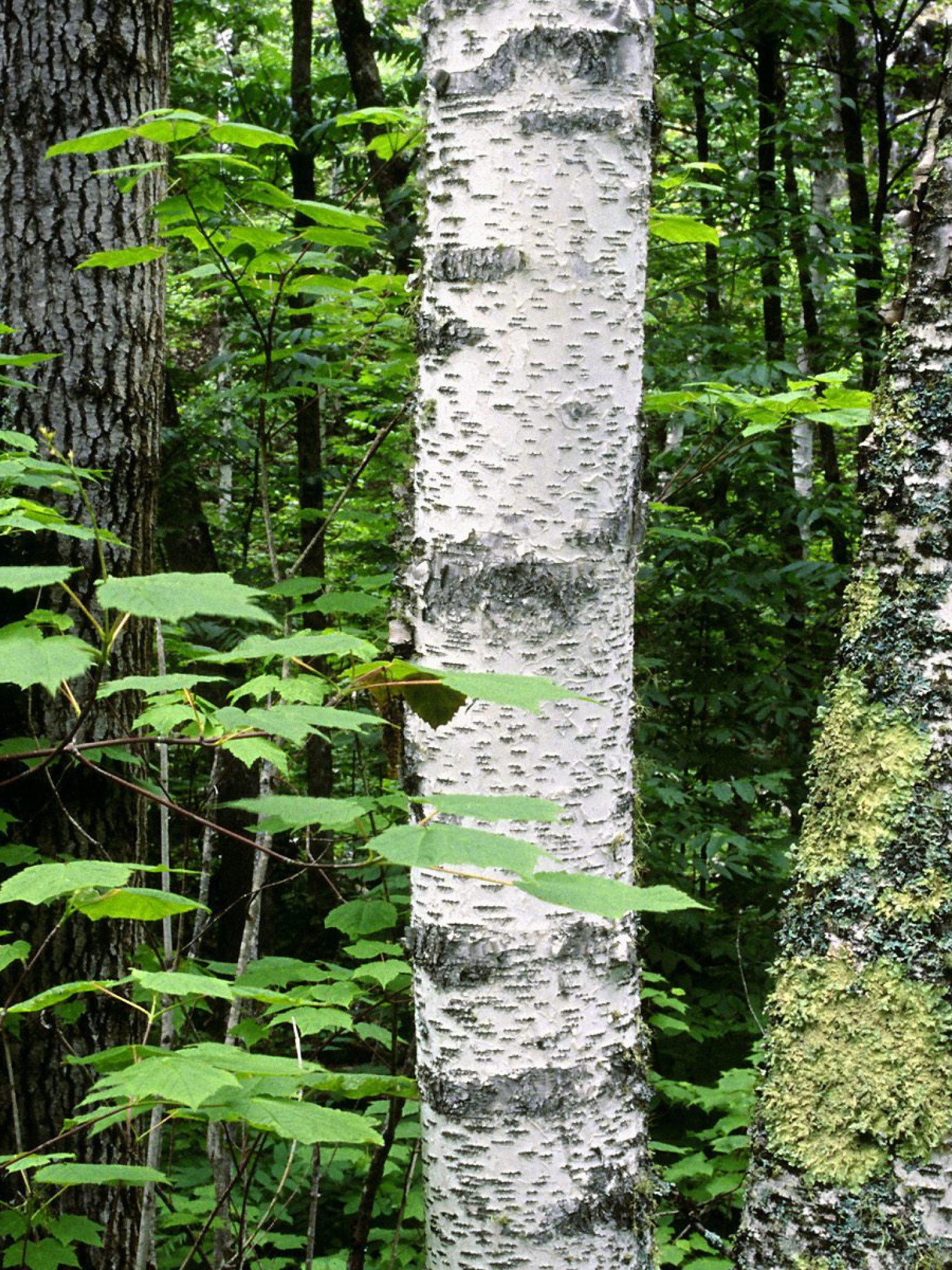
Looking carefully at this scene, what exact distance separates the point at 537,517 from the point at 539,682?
2.03 feet

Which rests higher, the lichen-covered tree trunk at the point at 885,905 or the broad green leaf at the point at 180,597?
the broad green leaf at the point at 180,597

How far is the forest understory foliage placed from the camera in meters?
1.19

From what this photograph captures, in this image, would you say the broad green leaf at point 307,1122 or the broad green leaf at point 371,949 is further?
the broad green leaf at point 371,949

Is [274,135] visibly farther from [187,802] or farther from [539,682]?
[187,802]

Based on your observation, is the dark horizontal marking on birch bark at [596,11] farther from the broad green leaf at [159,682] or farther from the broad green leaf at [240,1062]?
the broad green leaf at [240,1062]

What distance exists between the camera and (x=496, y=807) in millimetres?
875

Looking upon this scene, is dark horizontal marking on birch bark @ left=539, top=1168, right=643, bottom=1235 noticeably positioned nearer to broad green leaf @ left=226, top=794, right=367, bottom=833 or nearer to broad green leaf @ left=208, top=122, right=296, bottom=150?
broad green leaf @ left=226, top=794, right=367, bottom=833

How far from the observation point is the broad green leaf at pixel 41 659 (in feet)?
2.60

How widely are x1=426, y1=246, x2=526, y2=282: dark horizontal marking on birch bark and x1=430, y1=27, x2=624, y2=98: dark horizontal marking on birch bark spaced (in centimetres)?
21

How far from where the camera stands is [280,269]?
6.96ft

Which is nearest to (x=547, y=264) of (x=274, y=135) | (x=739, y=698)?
(x=274, y=135)

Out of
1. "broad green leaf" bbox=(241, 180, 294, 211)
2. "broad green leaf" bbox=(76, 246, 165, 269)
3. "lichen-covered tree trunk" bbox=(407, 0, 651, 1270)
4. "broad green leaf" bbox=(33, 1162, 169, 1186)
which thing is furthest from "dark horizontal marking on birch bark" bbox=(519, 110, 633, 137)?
"broad green leaf" bbox=(33, 1162, 169, 1186)

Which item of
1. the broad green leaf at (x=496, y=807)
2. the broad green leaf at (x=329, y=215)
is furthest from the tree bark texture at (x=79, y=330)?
the broad green leaf at (x=496, y=807)

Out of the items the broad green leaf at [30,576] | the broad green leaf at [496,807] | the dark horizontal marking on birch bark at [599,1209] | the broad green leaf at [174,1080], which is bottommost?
the dark horizontal marking on birch bark at [599,1209]
